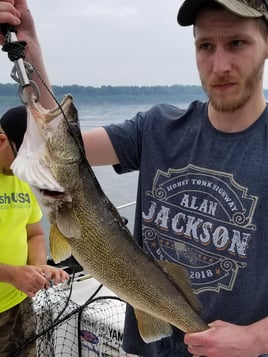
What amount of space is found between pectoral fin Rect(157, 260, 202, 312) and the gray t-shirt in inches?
3.3

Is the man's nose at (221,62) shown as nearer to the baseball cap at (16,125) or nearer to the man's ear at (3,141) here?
the baseball cap at (16,125)

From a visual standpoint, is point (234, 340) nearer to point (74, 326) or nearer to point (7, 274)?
point (7, 274)

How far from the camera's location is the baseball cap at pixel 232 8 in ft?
5.97

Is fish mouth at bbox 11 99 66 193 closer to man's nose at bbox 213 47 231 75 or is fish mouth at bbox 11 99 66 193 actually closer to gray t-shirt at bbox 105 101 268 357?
gray t-shirt at bbox 105 101 268 357

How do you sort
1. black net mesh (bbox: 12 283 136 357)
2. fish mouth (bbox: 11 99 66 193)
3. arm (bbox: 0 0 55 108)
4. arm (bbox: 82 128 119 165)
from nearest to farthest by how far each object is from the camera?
fish mouth (bbox: 11 99 66 193)
arm (bbox: 0 0 55 108)
arm (bbox: 82 128 119 165)
black net mesh (bbox: 12 283 136 357)

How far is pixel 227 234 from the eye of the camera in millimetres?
1940

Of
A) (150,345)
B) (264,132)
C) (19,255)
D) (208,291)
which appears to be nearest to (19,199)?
(19,255)

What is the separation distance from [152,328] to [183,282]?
0.88 ft

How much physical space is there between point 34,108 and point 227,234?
97cm

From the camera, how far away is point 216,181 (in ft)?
6.50

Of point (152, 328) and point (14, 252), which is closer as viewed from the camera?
point (152, 328)

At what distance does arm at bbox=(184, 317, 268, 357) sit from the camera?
1.76 metres

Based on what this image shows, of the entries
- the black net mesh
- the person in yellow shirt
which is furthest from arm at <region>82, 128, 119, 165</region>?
the black net mesh

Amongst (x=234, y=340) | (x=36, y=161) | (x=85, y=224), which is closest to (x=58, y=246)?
(x=85, y=224)
